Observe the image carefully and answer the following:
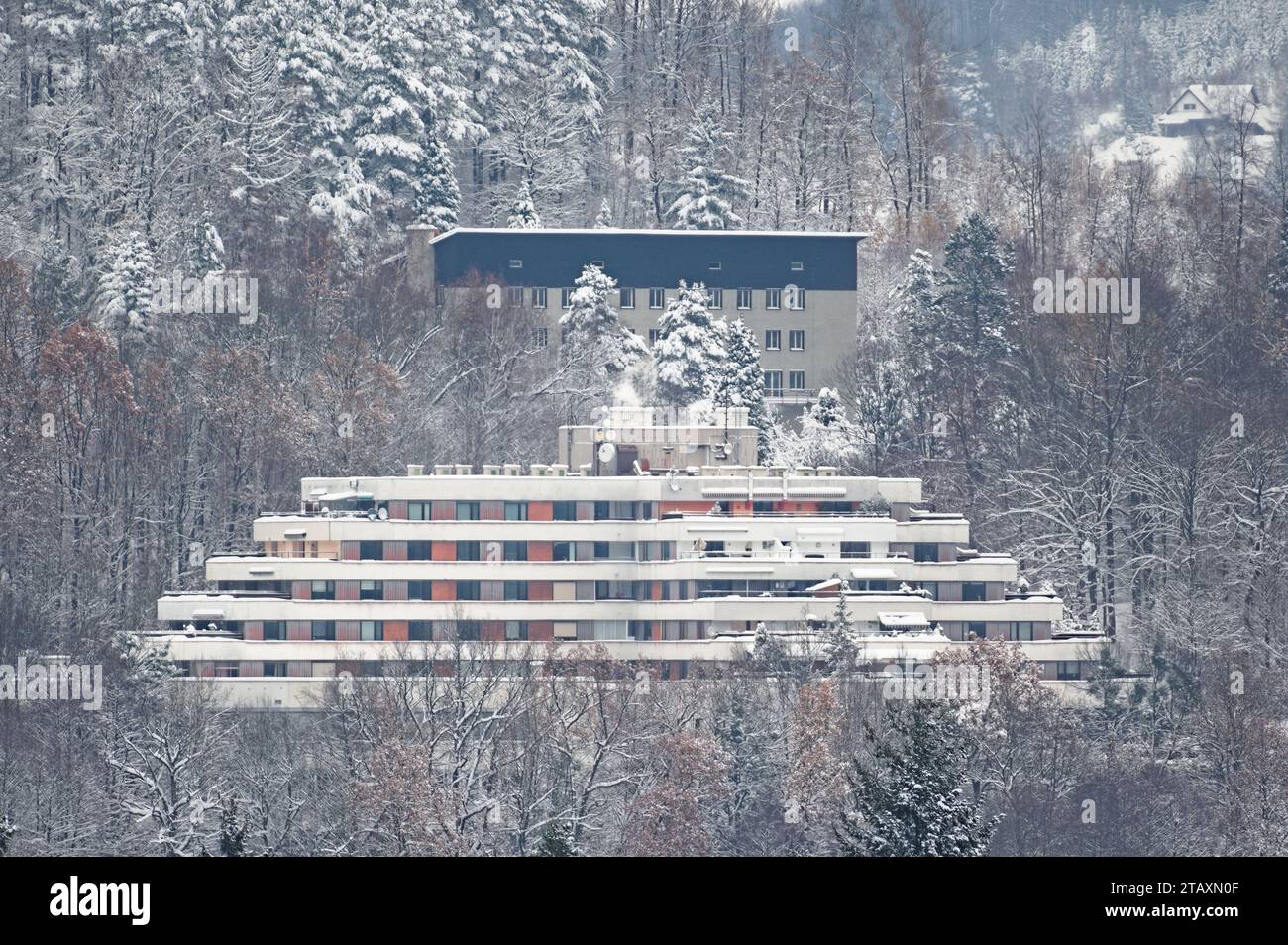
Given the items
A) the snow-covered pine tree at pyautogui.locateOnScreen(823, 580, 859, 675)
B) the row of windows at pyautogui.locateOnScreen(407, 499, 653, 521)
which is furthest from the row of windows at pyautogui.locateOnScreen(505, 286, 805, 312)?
the snow-covered pine tree at pyautogui.locateOnScreen(823, 580, 859, 675)

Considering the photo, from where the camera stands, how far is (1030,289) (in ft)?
354

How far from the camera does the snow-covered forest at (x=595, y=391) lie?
70.6 metres

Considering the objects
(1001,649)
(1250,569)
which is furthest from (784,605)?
(1250,569)

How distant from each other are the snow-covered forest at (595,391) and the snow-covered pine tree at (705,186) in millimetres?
221

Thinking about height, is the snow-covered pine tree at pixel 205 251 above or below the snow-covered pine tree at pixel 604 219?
below

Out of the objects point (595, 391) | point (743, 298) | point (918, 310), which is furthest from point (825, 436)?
point (743, 298)

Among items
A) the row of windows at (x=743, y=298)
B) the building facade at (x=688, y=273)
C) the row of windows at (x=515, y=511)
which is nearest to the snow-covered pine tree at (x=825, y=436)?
the building facade at (x=688, y=273)

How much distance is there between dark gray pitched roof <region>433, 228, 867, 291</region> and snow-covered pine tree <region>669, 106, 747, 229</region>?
8.93 ft

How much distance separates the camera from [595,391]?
102562 millimetres

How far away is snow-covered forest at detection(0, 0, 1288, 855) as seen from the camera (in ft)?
232

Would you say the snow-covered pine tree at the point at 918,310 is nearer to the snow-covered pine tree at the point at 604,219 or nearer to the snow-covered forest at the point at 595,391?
the snow-covered forest at the point at 595,391

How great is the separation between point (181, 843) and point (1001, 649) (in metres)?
22.8

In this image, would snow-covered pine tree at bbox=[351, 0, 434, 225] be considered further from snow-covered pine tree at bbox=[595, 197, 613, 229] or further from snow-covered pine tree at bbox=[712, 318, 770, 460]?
snow-covered pine tree at bbox=[712, 318, 770, 460]
